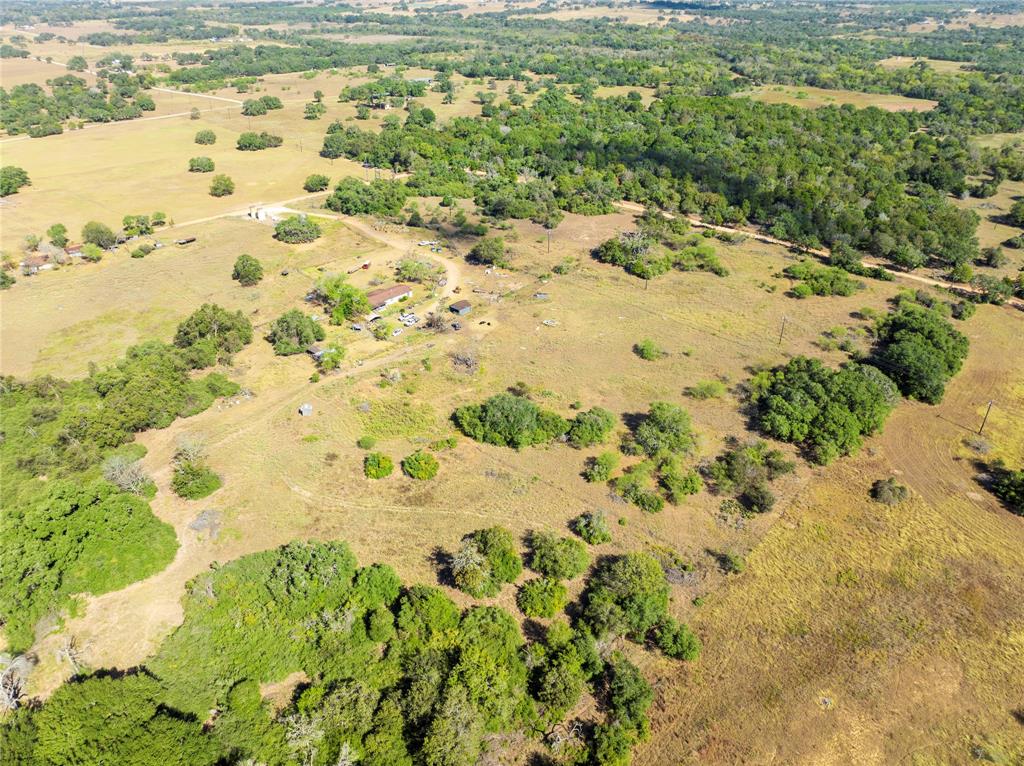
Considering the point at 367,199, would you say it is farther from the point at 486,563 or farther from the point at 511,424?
the point at 486,563

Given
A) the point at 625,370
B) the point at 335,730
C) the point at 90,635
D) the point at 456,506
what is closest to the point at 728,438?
the point at 625,370

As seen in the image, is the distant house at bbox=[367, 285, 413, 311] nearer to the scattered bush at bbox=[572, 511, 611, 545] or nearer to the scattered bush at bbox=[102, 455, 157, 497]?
the scattered bush at bbox=[102, 455, 157, 497]

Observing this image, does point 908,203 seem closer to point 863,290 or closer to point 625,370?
point 863,290

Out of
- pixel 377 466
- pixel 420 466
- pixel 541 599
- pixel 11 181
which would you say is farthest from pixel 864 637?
pixel 11 181

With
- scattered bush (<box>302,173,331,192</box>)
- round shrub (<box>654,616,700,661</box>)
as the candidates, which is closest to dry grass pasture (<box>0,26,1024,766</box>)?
round shrub (<box>654,616,700,661</box>)

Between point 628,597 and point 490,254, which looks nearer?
point 628,597

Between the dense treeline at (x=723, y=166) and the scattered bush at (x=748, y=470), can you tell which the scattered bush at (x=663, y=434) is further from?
the dense treeline at (x=723, y=166)
